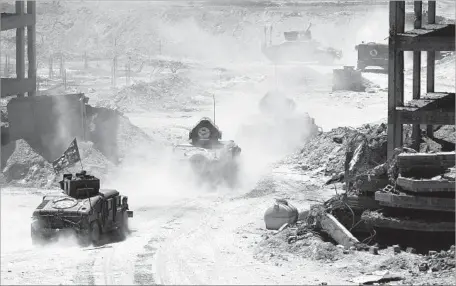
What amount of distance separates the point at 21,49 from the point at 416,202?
2407 centimetres

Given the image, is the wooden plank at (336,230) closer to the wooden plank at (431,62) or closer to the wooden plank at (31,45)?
the wooden plank at (431,62)

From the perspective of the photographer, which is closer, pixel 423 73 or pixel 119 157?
pixel 119 157

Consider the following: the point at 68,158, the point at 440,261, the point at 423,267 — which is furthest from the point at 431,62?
the point at 423,267

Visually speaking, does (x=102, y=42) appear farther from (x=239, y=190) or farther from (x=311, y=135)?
(x=239, y=190)

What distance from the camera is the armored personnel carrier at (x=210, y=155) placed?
38594 millimetres

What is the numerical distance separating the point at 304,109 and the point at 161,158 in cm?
1919

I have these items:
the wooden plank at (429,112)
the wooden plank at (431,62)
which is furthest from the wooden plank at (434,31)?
the wooden plank at (429,112)

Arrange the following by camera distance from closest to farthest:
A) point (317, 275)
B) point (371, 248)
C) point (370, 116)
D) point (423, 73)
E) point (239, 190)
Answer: point (317, 275) → point (371, 248) → point (239, 190) → point (370, 116) → point (423, 73)

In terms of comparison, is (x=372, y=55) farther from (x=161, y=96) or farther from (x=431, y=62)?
(x=431, y=62)

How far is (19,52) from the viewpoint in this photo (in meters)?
47.8

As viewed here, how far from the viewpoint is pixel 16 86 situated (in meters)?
45.3

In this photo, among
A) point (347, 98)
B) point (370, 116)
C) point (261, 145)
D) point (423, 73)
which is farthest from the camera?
point (423, 73)

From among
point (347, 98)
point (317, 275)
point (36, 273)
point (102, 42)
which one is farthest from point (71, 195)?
point (102, 42)

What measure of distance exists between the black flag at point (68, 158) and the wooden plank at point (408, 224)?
43.3 feet
